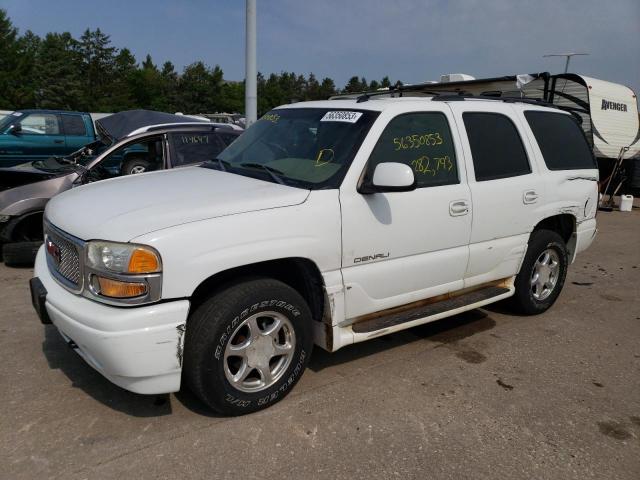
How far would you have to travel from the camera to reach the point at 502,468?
277cm

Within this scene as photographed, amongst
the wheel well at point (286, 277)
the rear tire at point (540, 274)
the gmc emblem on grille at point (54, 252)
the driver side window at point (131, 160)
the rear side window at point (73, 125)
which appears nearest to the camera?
the wheel well at point (286, 277)

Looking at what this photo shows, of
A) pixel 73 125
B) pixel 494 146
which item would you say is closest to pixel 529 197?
pixel 494 146

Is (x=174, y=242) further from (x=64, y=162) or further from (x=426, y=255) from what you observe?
(x=64, y=162)

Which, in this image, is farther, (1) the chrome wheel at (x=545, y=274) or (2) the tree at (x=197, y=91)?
(2) the tree at (x=197, y=91)

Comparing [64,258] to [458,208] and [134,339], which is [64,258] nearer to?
[134,339]

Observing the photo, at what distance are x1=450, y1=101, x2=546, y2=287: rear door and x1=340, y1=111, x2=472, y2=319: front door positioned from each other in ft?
0.45

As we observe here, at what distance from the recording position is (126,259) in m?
2.69

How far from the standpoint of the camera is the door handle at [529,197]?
4.42m

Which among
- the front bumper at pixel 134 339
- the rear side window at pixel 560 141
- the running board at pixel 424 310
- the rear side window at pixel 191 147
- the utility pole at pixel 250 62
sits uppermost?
the utility pole at pixel 250 62

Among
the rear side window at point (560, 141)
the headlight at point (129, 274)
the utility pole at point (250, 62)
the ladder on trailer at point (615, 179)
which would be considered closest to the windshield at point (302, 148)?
the headlight at point (129, 274)

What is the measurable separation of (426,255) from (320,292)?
891 mm

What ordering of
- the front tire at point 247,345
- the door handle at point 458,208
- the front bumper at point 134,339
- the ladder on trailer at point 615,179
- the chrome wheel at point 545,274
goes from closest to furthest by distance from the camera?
the front bumper at point 134,339
the front tire at point 247,345
the door handle at point 458,208
the chrome wheel at point 545,274
the ladder on trailer at point 615,179

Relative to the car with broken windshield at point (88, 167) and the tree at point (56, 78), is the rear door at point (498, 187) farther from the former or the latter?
the tree at point (56, 78)

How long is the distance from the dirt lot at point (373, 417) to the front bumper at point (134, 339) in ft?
1.29
